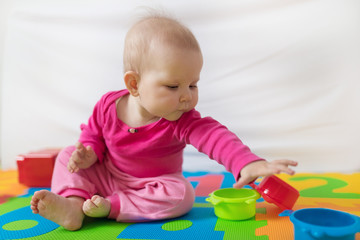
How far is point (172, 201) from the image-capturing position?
0.88 m

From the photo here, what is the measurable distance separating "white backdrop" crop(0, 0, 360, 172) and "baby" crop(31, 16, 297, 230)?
46cm

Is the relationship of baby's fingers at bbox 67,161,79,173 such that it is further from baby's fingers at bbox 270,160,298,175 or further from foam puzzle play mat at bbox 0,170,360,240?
baby's fingers at bbox 270,160,298,175

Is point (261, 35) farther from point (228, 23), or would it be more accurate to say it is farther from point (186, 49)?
point (186, 49)

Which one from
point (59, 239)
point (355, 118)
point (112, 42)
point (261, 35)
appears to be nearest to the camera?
point (59, 239)

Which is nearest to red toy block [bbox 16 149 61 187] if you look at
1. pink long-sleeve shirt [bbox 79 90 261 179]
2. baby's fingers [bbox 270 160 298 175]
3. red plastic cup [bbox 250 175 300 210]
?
→ pink long-sleeve shirt [bbox 79 90 261 179]

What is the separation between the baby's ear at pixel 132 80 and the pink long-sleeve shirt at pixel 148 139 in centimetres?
9

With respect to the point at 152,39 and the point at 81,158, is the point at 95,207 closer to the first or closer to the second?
the point at 81,158

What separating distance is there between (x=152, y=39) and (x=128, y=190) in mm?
369

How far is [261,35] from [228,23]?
Answer: 0.42 ft

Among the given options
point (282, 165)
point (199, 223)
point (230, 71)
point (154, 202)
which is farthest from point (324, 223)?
point (230, 71)

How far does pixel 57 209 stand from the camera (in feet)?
2.70

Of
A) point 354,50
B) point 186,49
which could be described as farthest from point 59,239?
point 354,50

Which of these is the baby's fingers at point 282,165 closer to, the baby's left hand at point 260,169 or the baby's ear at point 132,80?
the baby's left hand at point 260,169

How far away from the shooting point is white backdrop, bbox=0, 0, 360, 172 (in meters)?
1.32
